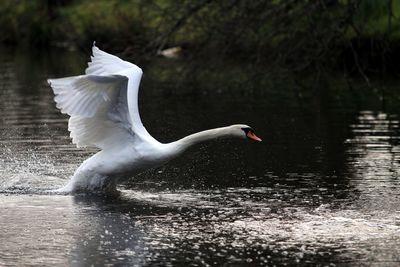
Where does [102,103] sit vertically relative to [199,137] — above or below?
above

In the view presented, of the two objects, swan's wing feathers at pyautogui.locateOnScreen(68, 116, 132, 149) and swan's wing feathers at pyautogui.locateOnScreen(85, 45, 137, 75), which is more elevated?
swan's wing feathers at pyautogui.locateOnScreen(85, 45, 137, 75)

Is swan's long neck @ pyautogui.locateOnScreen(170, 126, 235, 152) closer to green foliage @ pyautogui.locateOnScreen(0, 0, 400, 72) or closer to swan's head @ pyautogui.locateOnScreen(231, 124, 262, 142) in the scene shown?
swan's head @ pyautogui.locateOnScreen(231, 124, 262, 142)

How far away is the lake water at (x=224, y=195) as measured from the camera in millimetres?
9656

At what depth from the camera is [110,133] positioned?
12.9 meters

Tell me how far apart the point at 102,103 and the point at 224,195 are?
189cm

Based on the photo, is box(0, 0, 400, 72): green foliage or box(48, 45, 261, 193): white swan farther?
box(0, 0, 400, 72): green foliage

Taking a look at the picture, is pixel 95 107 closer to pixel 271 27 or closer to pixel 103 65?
pixel 103 65

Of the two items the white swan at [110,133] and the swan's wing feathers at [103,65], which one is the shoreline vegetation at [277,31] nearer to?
the swan's wing feathers at [103,65]

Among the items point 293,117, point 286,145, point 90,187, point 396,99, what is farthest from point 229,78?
point 90,187

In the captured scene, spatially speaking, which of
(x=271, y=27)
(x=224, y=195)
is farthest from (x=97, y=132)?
(x=271, y=27)

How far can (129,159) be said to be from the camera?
12.6m

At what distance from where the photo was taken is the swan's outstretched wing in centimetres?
1184

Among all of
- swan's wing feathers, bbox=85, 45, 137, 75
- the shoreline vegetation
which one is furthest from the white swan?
the shoreline vegetation

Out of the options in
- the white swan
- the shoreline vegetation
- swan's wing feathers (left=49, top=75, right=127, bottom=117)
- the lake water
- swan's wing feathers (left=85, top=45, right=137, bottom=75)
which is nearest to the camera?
the lake water
